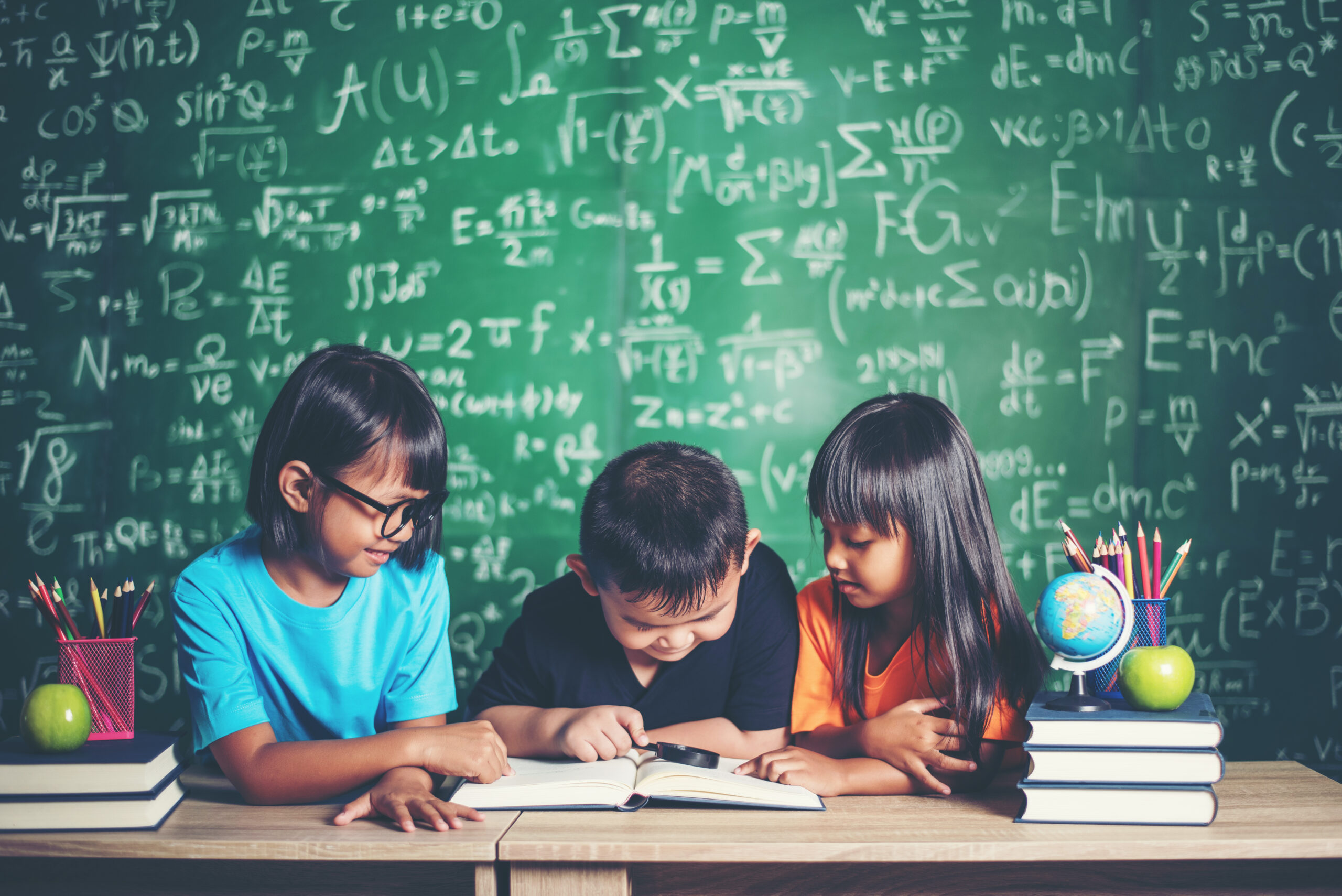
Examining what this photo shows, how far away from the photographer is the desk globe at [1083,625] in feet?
3.69

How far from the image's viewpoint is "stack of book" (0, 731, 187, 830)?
1079 mm

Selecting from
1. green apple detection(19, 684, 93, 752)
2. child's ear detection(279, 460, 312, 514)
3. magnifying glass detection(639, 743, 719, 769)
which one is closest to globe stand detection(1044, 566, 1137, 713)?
magnifying glass detection(639, 743, 719, 769)

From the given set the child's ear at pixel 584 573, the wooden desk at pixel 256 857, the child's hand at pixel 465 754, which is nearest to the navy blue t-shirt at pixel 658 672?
the child's ear at pixel 584 573

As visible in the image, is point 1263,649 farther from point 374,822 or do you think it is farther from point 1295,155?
point 374,822

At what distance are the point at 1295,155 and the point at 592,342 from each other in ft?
6.59

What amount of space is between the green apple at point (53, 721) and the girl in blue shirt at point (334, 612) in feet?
0.48

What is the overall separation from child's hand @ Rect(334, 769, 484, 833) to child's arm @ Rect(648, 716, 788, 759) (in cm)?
36

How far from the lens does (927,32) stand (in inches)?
101

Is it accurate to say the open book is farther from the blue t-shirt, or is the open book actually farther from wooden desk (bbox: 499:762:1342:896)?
the blue t-shirt

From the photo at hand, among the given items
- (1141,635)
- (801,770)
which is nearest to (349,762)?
(801,770)

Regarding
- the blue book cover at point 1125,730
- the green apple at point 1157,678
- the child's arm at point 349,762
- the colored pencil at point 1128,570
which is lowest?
the child's arm at point 349,762

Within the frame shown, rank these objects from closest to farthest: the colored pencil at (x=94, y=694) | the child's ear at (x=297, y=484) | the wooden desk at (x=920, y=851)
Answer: the wooden desk at (x=920, y=851)
the colored pencil at (x=94, y=694)
the child's ear at (x=297, y=484)

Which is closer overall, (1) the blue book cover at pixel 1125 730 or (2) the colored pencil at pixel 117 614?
(1) the blue book cover at pixel 1125 730

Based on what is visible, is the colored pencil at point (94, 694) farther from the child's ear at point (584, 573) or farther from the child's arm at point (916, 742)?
the child's arm at point (916, 742)
